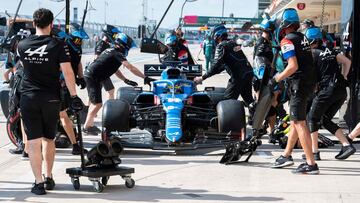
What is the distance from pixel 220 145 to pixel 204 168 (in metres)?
0.94

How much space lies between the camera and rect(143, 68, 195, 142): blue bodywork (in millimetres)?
9805

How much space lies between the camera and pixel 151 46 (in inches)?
492

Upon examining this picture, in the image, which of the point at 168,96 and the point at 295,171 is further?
the point at 168,96

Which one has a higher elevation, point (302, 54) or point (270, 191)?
point (302, 54)

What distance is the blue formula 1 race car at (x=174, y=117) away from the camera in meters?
9.92

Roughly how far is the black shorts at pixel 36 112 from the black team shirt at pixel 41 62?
5cm

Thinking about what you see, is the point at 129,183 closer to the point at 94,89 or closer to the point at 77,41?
the point at 77,41

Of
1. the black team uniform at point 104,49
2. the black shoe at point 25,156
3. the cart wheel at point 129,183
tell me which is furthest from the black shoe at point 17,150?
the black team uniform at point 104,49

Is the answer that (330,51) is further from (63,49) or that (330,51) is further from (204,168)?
(63,49)

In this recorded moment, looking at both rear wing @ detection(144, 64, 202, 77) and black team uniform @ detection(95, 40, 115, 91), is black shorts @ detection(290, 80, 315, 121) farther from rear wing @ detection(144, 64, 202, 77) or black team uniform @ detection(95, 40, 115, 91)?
black team uniform @ detection(95, 40, 115, 91)

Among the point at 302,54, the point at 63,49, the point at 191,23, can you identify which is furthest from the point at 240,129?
the point at 191,23

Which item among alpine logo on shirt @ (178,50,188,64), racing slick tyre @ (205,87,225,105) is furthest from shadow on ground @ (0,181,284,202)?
alpine logo on shirt @ (178,50,188,64)

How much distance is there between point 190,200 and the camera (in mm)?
7234

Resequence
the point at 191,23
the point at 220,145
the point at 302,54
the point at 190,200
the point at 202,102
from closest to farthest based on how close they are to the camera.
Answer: the point at 190,200 → the point at 302,54 → the point at 220,145 → the point at 202,102 → the point at 191,23
